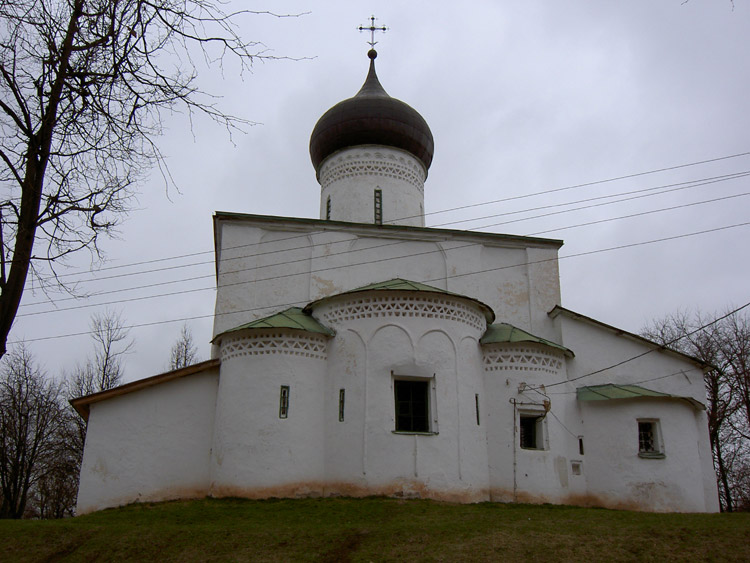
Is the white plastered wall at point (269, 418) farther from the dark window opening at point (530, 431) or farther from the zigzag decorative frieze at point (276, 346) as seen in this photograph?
the dark window opening at point (530, 431)

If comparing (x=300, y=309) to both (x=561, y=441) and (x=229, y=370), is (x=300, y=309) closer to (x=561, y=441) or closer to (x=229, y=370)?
(x=229, y=370)

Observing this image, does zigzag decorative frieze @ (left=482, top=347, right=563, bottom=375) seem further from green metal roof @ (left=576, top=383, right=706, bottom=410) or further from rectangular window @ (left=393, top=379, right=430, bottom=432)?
rectangular window @ (left=393, top=379, right=430, bottom=432)

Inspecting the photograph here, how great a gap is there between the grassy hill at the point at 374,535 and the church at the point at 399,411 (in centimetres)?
122

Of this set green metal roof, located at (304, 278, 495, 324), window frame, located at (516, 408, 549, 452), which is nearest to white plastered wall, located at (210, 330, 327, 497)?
green metal roof, located at (304, 278, 495, 324)

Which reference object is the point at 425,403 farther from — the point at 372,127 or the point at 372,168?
the point at 372,127

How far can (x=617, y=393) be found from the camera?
13.6 metres

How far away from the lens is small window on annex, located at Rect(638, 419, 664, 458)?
13016 millimetres

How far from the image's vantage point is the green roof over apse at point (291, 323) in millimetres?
12664

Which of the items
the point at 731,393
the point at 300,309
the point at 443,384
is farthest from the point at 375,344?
the point at 731,393

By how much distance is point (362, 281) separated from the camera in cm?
1552

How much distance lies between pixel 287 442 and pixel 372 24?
47.0 ft

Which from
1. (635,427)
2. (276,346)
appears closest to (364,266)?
(276,346)

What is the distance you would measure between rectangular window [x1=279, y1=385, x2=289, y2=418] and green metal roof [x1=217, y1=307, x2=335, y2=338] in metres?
1.19

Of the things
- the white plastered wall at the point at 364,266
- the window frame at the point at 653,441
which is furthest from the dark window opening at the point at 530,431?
the white plastered wall at the point at 364,266
